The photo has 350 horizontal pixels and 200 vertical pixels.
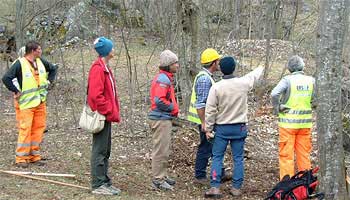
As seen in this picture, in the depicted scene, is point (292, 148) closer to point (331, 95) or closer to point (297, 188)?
point (297, 188)

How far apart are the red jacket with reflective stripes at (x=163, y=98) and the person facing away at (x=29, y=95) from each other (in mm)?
2050

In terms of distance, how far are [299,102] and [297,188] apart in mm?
1414

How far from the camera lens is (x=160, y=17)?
10.8 meters

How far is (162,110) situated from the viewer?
734 cm

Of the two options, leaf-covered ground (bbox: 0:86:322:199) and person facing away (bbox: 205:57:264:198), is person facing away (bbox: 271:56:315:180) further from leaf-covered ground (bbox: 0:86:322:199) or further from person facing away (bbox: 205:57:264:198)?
leaf-covered ground (bbox: 0:86:322:199)

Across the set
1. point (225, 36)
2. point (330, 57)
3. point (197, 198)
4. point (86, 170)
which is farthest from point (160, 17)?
point (330, 57)

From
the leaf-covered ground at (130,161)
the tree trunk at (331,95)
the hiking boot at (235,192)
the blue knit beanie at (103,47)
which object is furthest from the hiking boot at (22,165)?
the tree trunk at (331,95)

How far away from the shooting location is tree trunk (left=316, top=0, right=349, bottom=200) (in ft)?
18.2

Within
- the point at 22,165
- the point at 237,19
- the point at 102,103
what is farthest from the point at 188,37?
the point at 102,103

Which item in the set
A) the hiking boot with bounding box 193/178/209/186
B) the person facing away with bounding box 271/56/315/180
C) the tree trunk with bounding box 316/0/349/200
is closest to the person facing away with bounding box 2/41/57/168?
the hiking boot with bounding box 193/178/209/186

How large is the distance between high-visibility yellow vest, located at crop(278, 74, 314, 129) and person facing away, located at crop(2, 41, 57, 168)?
12.1 feet

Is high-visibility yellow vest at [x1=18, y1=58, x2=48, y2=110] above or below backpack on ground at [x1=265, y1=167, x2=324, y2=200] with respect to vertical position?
above

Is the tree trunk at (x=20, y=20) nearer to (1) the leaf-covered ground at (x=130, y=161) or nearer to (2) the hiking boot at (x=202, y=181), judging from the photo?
(1) the leaf-covered ground at (x=130, y=161)

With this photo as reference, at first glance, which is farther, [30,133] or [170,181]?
[30,133]
